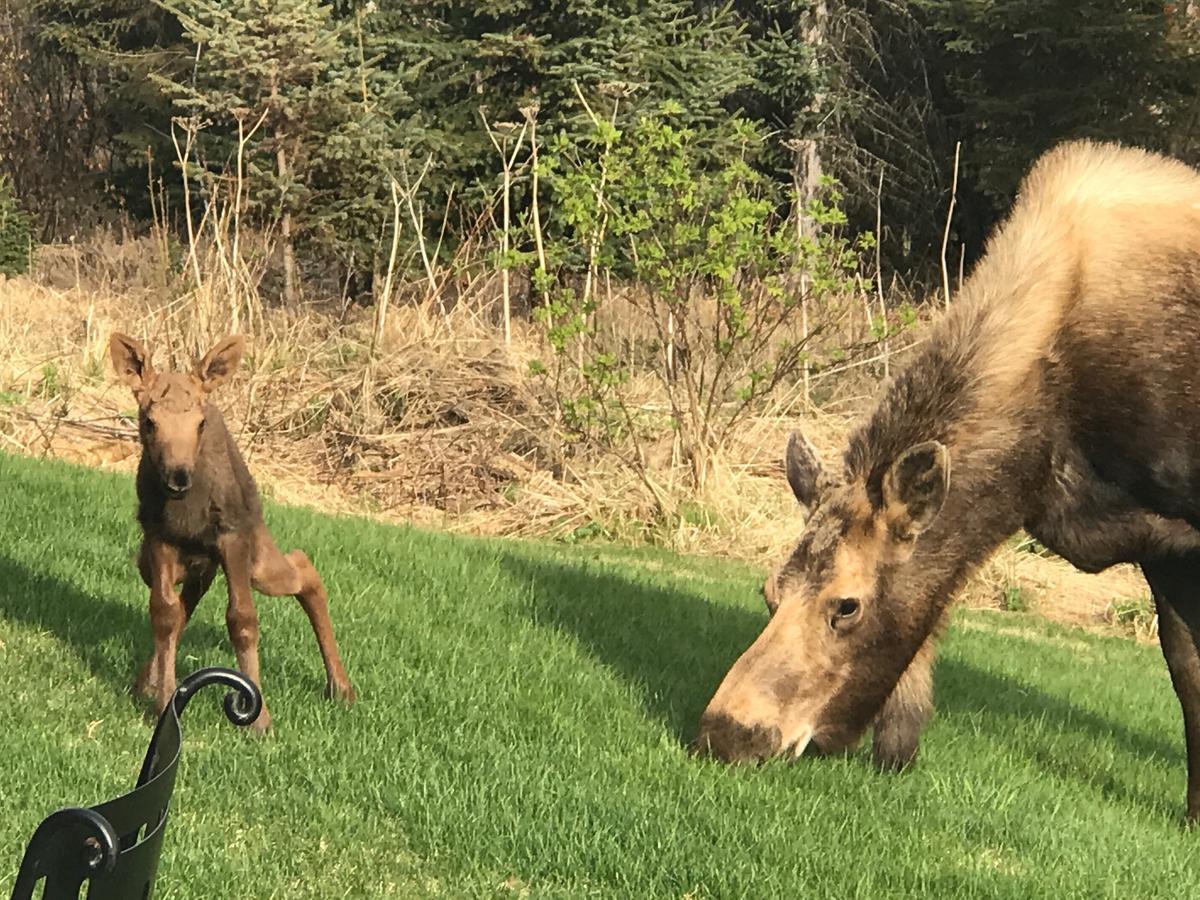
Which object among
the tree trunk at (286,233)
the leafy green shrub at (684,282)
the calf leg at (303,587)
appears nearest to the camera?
the calf leg at (303,587)

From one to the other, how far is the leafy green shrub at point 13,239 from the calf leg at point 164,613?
66.2 feet

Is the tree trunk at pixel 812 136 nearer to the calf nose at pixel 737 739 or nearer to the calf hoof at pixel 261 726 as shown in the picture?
the calf nose at pixel 737 739

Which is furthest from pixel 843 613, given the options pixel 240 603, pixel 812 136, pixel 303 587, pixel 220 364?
pixel 812 136

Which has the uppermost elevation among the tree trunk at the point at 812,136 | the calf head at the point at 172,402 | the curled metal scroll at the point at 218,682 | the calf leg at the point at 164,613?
the curled metal scroll at the point at 218,682

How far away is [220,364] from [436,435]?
8.97 meters

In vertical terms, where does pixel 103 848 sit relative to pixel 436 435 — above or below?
above

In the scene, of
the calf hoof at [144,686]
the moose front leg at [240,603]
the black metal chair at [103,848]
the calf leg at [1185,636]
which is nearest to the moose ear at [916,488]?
the calf leg at [1185,636]

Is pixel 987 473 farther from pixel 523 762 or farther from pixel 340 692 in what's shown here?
pixel 340 692

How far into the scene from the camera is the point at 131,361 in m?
5.50

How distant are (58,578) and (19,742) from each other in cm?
247

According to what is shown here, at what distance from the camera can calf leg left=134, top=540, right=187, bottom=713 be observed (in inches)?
209

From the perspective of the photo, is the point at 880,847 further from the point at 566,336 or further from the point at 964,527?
the point at 566,336

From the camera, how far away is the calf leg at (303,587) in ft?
18.5

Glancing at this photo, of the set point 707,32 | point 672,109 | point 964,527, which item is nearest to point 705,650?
point 964,527
